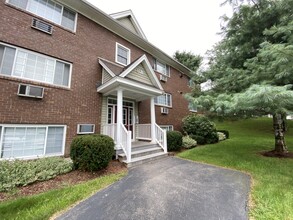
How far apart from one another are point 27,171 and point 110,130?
3754mm

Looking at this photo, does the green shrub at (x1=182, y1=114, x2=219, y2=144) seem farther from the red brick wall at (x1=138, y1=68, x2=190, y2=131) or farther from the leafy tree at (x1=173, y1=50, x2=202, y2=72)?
the leafy tree at (x1=173, y1=50, x2=202, y2=72)

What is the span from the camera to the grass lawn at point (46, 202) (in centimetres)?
304

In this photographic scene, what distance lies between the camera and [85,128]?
7.43m

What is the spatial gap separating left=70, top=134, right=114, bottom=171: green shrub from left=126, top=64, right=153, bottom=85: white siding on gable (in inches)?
160

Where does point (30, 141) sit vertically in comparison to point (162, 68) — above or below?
below

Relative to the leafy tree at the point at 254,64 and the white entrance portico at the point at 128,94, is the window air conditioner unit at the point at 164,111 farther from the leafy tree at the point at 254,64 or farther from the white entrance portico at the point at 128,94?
the leafy tree at the point at 254,64

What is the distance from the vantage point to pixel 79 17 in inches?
316

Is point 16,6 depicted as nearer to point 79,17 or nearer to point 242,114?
point 79,17

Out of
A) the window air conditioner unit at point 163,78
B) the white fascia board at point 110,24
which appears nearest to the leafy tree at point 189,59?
the white fascia board at point 110,24

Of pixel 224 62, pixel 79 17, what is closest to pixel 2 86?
pixel 79 17

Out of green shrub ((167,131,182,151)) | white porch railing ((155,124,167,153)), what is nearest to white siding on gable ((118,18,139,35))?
white porch railing ((155,124,167,153))

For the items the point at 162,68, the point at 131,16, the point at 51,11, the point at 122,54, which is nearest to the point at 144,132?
the point at 122,54

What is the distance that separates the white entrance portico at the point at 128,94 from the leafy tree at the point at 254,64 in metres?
2.89

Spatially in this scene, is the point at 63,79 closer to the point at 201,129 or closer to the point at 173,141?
the point at 173,141
